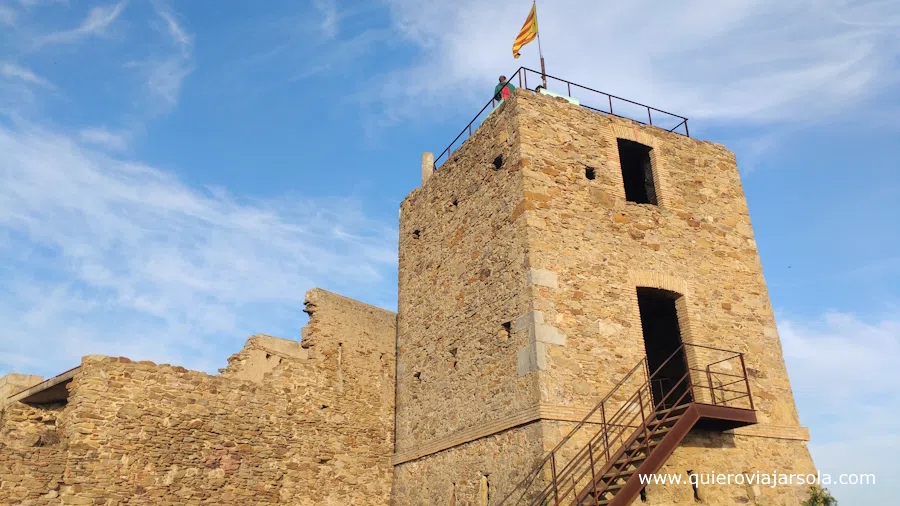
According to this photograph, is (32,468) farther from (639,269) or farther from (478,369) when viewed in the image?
(639,269)

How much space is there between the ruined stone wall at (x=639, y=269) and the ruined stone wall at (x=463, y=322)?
0.53 m

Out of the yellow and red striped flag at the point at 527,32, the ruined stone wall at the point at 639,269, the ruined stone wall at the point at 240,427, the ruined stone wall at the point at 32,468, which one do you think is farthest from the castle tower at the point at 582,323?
the ruined stone wall at the point at 32,468

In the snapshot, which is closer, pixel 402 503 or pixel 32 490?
pixel 32 490

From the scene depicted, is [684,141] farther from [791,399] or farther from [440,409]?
[440,409]

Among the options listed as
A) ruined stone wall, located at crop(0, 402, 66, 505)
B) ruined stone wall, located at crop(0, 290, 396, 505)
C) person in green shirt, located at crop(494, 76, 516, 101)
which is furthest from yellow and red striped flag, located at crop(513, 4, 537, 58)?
ruined stone wall, located at crop(0, 402, 66, 505)

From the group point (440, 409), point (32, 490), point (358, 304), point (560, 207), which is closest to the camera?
point (32, 490)

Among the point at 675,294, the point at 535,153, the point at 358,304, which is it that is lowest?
the point at 675,294

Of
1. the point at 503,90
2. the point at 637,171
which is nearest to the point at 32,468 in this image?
the point at 503,90

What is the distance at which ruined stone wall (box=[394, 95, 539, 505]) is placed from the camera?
35.3 ft

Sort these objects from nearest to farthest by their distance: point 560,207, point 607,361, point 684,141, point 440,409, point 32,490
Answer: point 32,490
point 607,361
point 560,207
point 440,409
point 684,141

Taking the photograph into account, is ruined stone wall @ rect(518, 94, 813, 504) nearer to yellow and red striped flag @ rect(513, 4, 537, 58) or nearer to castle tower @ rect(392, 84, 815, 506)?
castle tower @ rect(392, 84, 815, 506)

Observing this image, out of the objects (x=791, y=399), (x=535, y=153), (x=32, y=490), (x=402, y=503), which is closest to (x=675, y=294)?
(x=791, y=399)

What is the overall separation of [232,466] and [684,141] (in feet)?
32.7

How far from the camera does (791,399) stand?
38.5 feet
